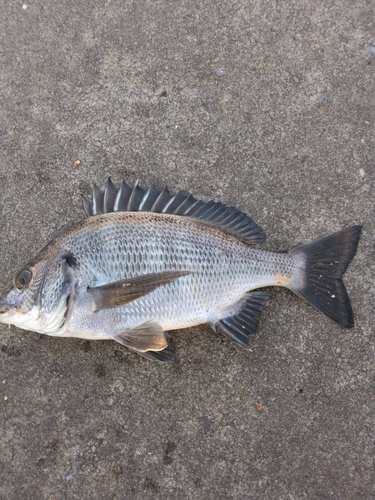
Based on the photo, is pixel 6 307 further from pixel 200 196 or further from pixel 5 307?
pixel 200 196

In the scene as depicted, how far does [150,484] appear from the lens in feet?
8.92

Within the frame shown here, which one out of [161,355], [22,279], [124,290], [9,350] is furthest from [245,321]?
[9,350]

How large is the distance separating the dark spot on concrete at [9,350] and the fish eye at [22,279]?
25.8 inches

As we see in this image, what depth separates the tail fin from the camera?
273 cm

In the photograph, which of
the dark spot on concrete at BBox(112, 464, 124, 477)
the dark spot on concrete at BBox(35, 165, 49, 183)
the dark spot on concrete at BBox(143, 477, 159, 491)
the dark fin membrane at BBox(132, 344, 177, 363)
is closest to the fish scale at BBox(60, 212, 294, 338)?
the dark fin membrane at BBox(132, 344, 177, 363)

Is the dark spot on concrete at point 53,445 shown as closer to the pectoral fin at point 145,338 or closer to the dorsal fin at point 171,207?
the pectoral fin at point 145,338

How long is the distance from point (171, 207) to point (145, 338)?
89cm

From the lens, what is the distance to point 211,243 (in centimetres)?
265

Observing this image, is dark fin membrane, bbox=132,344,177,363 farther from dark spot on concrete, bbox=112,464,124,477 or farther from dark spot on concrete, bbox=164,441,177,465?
dark spot on concrete, bbox=112,464,124,477

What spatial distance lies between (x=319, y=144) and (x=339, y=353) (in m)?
1.58

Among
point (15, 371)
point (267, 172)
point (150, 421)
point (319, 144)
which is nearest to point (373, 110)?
point (319, 144)

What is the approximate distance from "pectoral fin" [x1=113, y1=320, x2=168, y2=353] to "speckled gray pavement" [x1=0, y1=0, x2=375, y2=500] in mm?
403

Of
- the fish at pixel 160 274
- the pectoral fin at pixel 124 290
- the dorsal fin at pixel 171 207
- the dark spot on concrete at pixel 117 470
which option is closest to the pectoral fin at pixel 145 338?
the fish at pixel 160 274

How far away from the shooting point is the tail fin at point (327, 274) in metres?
2.73
